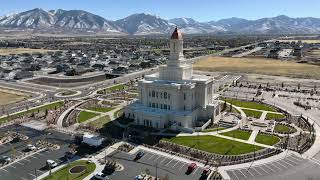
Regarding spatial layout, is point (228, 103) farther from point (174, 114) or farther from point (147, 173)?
point (147, 173)

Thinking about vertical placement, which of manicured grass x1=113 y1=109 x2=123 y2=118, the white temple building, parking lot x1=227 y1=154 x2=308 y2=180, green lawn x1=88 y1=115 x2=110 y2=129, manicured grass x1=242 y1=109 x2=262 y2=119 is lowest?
parking lot x1=227 y1=154 x2=308 y2=180

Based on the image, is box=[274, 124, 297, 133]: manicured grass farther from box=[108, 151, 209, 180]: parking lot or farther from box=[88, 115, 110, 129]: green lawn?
box=[88, 115, 110, 129]: green lawn

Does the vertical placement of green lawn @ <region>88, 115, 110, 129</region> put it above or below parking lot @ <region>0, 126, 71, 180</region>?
above

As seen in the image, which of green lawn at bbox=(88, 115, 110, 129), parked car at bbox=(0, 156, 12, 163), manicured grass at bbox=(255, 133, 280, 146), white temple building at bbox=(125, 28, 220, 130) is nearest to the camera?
parked car at bbox=(0, 156, 12, 163)

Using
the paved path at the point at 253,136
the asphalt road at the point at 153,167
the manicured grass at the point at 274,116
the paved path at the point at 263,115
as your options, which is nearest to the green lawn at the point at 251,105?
the paved path at the point at 263,115

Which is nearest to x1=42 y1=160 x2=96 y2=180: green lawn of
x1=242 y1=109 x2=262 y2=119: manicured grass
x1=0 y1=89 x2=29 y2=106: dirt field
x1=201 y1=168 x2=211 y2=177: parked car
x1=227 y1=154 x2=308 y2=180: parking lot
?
x1=201 y1=168 x2=211 y2=177: parked car

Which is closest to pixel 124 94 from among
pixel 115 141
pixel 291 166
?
pixel 115 141

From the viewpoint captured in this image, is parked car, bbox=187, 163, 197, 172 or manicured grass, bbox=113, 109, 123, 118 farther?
manicured grass, bbox=113, 109, 123, 118

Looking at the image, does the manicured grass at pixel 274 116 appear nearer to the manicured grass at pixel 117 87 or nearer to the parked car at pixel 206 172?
the parked car at pixel 206 172
